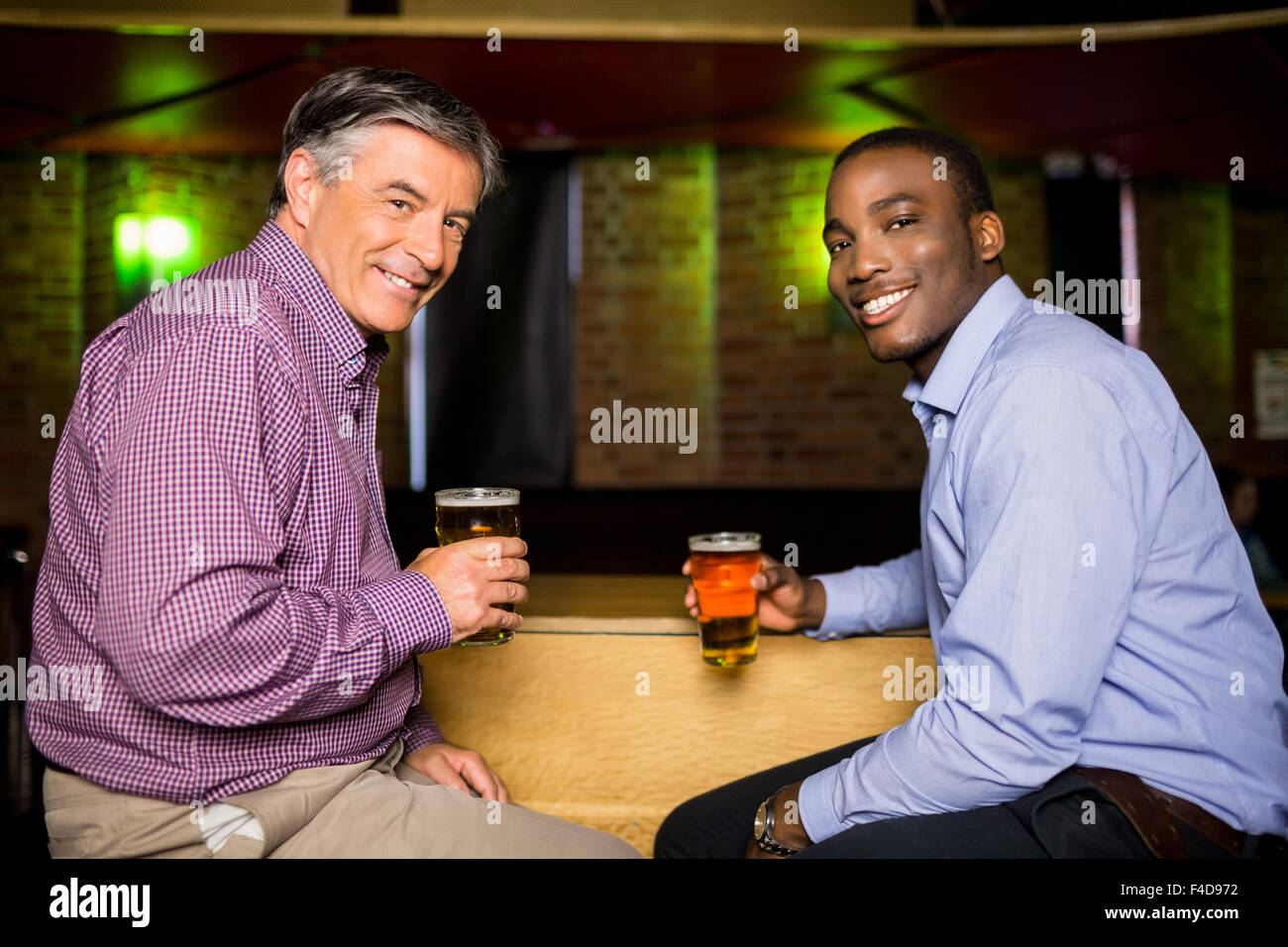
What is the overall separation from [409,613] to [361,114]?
654 millimetres

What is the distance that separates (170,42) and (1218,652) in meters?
3.14

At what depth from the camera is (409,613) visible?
1.09m

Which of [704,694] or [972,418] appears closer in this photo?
[972,418]

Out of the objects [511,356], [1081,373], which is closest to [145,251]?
[511,356]

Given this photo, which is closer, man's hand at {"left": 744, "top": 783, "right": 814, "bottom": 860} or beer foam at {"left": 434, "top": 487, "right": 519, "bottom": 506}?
man's hand at {"left": 744, "top": 783, "right": 814, "bottom": 860}

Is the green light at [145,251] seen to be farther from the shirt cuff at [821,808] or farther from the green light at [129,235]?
the shirt cuff at [821,808]

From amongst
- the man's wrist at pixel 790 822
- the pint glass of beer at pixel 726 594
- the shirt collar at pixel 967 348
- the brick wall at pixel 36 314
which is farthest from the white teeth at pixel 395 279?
the brick wall at pixel 36 314

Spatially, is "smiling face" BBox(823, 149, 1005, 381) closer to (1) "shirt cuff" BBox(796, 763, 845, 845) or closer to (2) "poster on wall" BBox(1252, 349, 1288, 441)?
(1) "shirt cuff" BBox(796, 763, 845, 845)

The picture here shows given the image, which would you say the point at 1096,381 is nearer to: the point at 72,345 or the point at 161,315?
the point at 161,315

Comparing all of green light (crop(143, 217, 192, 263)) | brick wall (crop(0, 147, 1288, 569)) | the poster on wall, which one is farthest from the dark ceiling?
the poster on wall

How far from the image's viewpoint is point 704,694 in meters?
1.70

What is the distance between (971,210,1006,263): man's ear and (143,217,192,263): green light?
4.33 m

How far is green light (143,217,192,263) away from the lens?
4645 mm
